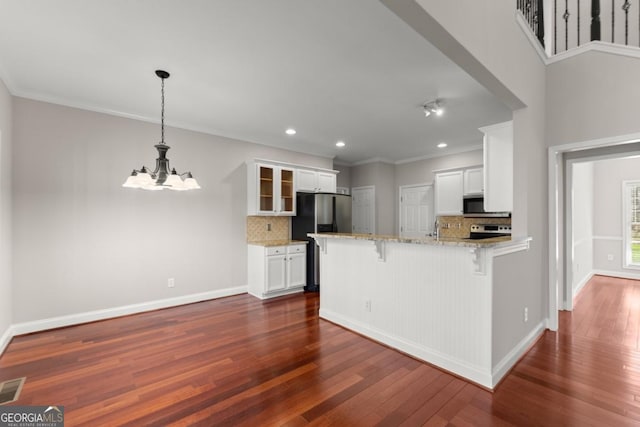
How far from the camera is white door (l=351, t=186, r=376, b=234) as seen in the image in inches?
274

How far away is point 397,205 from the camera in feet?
23.2

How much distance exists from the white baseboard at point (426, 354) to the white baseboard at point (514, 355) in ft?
0.31

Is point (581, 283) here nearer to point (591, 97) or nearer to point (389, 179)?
point (591, 97)

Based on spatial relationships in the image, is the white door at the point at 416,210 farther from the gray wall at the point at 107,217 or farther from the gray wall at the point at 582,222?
the gray wall at the point at 107,217

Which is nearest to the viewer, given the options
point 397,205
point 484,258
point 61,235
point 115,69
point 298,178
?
point 484,258

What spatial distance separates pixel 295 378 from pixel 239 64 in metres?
2.81

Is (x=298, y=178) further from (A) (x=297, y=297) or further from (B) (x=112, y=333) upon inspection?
(B) (x=112, y=333)

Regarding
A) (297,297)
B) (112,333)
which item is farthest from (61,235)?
(297,297)

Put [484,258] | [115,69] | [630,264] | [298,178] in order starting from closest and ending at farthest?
[484,258] < [115,69] < [298,178] < [630,264]

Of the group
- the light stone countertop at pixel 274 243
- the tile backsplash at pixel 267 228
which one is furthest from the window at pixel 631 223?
the tile backsplash at pixel 267 228

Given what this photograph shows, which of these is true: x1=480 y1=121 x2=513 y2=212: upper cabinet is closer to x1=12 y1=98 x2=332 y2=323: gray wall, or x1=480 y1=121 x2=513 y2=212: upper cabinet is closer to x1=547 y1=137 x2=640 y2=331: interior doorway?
x1=547 y1=137 x2=640 y2=331: interior doorway

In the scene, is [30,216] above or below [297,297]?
above

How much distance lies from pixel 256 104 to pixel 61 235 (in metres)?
2.85

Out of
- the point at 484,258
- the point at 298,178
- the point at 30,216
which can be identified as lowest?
the point at 484,258
